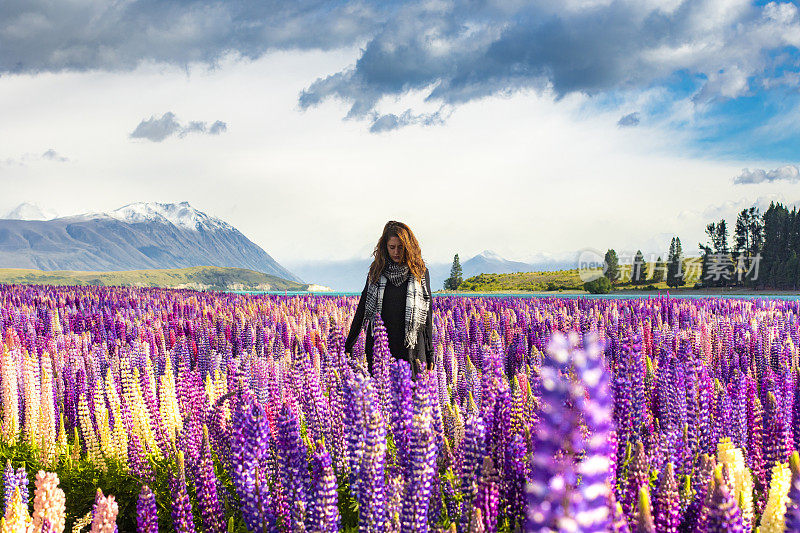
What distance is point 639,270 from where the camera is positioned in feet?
256

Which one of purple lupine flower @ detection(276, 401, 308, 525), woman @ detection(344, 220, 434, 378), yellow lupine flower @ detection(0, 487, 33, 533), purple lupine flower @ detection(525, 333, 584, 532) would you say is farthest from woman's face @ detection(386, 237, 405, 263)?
purple lupine flower @ detection(525, 333, 584, 532)

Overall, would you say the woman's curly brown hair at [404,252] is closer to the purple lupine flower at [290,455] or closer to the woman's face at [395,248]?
the woman's face at [395,248]

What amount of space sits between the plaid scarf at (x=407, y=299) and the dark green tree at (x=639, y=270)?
7434cm

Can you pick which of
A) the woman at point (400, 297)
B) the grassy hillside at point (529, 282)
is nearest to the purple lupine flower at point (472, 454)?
the woman at point (400, 297)

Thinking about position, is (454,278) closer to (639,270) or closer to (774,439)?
(639,270)

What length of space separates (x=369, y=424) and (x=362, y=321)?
4.97 m

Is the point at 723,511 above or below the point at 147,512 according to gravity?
above

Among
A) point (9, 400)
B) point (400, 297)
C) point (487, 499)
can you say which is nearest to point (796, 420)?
point (487, 499)

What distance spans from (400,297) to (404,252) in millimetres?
722

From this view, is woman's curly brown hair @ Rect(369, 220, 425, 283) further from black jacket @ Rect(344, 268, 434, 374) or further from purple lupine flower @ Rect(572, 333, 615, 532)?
purple lupine flower @ Rect(572, 333, 615, 532)

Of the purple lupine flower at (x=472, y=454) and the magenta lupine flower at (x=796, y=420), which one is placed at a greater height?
the purple lupine flower at (x=472, y=454)

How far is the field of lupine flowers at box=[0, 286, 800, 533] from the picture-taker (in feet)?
5.93

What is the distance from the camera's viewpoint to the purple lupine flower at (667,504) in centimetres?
274

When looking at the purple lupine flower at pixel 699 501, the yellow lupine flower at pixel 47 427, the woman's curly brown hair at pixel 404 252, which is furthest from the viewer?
the woman's curly brown hair at pixel 404 252
